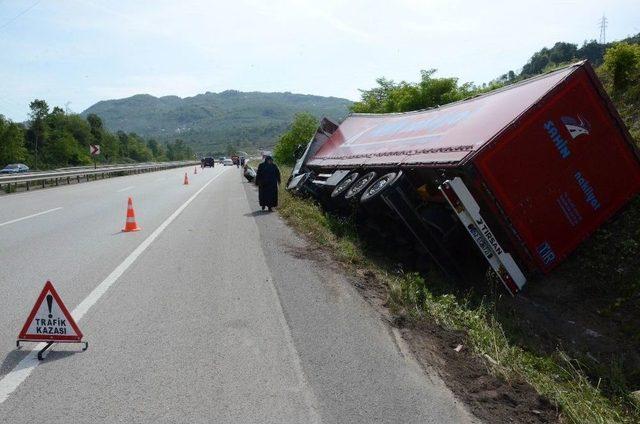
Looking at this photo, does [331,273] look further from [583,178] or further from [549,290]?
[583,178]

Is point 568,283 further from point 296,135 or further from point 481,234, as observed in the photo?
point 296,135

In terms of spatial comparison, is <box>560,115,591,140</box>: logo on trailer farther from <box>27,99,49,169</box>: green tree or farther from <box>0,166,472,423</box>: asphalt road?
<box>27,99,49,169</box>: green tree

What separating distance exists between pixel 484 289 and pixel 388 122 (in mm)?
6695

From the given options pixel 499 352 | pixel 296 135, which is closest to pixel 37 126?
pixel 296 135

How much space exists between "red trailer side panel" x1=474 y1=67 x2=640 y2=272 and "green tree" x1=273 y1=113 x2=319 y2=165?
3393 centimetres

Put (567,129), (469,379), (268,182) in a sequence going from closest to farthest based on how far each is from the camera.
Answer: (469,379) → (567,129) → (268,182)

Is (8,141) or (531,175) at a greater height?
(8,141)

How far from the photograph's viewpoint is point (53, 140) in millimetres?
80812

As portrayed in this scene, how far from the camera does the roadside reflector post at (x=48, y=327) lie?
4.47 metres

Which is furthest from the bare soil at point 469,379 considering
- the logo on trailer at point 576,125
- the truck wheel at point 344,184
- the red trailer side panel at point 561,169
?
the truck wheel at point 344,184

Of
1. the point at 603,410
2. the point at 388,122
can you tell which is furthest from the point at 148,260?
the point at 388,122

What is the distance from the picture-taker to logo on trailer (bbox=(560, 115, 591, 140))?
7531 millimetres

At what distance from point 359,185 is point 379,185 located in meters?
1.68

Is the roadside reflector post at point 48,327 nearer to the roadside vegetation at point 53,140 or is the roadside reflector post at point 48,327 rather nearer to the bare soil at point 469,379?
the bare soil at point 469,379
